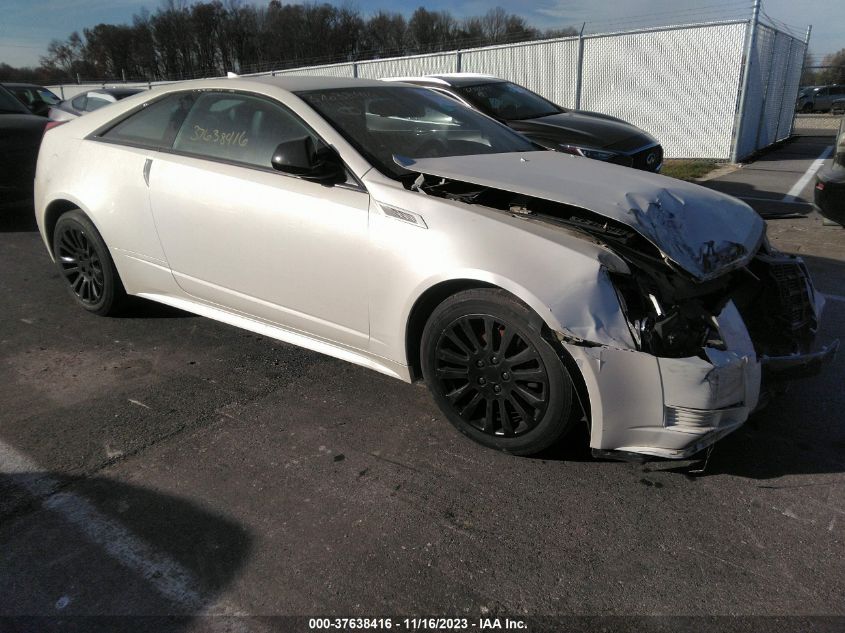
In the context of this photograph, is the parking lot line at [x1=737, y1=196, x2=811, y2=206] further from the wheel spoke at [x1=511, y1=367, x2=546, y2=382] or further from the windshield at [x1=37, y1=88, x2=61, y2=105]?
the windshield at [x1=37, y1=88, x2=61, y2=105]

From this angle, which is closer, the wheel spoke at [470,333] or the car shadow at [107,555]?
the car shadow at [107,555]

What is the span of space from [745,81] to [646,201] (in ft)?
39.6

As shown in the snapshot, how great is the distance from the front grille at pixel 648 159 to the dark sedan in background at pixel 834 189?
5.86 feet

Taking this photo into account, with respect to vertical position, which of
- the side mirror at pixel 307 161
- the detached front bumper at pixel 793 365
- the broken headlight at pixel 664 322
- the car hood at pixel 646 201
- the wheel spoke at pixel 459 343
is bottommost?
the detached front bumper at pixel 793 365

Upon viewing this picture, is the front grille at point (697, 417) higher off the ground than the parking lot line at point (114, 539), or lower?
higher

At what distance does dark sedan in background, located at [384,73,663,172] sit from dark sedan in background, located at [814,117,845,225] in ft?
6.00

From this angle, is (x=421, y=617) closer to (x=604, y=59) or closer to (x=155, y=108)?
(x=155, y=108)

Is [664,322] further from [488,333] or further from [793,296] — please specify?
[793,296]

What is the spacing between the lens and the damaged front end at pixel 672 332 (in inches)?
Result: 93.0

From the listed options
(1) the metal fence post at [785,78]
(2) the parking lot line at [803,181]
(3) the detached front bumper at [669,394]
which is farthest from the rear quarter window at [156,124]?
(1) the metal fence post at [785,78]

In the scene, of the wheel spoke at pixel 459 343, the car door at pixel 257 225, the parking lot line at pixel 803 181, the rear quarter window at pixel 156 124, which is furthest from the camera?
the parking lot line at pixel 803 181

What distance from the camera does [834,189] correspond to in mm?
6016

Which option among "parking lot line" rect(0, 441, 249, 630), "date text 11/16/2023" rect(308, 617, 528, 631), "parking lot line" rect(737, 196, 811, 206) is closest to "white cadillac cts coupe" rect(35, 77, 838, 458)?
"date text 11/16/2023" rect(308, 617, 528, 631)

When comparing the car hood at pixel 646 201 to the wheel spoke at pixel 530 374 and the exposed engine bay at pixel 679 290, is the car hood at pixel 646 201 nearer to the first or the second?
the exposed engine bay at pixel 679 290
